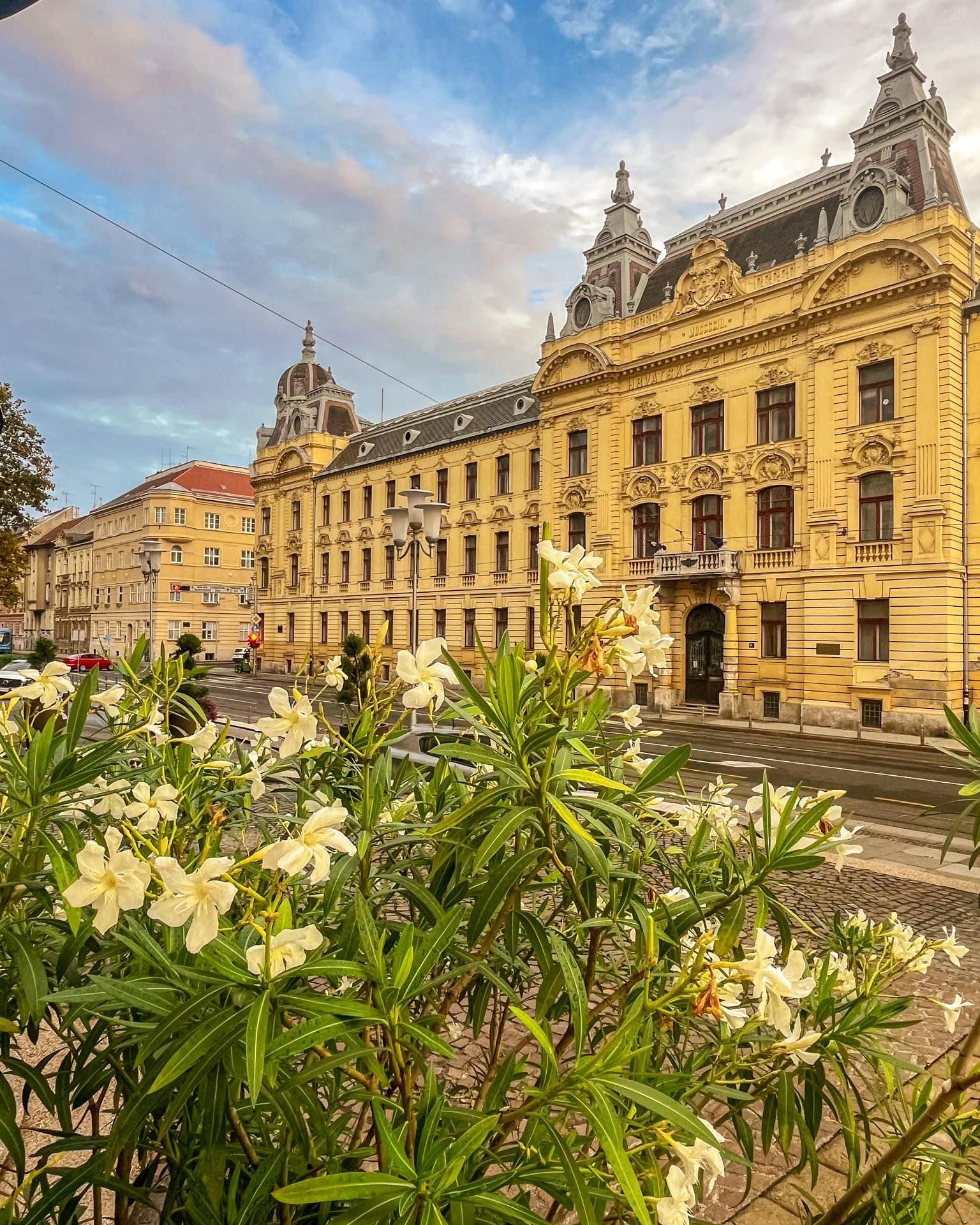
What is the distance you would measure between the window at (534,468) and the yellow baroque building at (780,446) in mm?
110

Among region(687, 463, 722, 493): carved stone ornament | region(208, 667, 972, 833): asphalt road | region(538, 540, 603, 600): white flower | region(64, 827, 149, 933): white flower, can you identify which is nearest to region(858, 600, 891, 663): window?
region(208, 667, 972, 833): asphalt road

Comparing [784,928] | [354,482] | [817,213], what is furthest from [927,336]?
[354,482]

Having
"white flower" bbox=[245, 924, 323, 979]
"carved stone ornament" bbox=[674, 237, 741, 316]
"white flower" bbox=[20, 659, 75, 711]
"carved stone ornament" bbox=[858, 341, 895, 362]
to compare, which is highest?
"carved stone ornament" bbox=[674, 237, 741, 316]

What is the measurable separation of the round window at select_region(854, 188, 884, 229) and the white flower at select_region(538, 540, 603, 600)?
87.7 ft

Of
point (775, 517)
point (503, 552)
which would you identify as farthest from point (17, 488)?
point (775, 517)

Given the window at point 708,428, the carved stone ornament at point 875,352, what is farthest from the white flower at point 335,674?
the window at point 708,428

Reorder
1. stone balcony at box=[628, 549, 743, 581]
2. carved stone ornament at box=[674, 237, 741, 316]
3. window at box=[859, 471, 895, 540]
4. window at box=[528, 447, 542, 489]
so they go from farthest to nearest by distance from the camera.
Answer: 1. window at box=[528, 447, 542, 489]
2. carved stone ornament at box=[674, 237, 741, 316]
3. stone balcony at box=[628, 549, 743, 581]
4. window at box=[859, 471, 895, 540]

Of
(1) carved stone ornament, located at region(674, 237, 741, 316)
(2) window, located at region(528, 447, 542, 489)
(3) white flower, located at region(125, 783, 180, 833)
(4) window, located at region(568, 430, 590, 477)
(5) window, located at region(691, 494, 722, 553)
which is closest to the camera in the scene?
(3) white flower, located at region(125, 783, 180, 833)

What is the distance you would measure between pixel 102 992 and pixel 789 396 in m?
27.4

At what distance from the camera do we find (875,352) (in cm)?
2311

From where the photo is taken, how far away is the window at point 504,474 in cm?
3481

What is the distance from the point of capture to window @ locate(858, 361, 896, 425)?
2294 cm

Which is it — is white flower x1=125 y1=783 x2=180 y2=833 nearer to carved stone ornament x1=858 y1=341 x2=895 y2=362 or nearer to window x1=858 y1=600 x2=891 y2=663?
window x1=858 y1=600 x2=891 y2=663

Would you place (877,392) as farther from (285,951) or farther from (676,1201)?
(285,951)
